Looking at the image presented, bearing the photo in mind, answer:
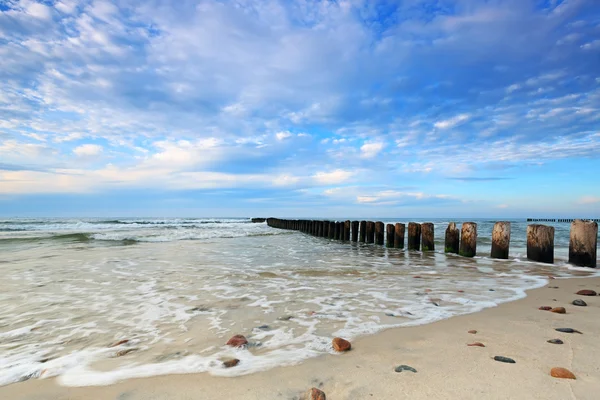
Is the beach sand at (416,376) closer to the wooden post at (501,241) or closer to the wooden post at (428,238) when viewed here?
the wooden post at (501,241)

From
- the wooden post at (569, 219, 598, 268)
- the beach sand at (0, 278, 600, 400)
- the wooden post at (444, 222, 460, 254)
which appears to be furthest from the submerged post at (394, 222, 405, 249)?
the beach sand at (0, 278, 600, 400)

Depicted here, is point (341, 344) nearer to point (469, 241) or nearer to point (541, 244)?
point (541, 244)

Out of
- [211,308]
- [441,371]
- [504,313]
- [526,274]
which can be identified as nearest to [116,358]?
[211,308]

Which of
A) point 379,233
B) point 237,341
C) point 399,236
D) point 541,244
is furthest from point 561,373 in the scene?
point 379,233

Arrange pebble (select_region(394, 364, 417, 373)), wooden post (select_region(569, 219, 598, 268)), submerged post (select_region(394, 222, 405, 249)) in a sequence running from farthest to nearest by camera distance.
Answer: submerged post (select_region(394, 222, 405, 249))
wooden post (select_region(569, 219, 598, 268))
pebble (select_region(394, 364, 417, 373))

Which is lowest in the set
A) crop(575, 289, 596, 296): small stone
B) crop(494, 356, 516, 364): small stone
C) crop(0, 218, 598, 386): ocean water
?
crop(0, 218, 598, 386): ocean water

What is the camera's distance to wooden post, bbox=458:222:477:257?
29.9ft

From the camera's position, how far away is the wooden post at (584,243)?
276 inches

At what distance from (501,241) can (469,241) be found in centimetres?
80

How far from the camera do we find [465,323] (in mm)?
3232

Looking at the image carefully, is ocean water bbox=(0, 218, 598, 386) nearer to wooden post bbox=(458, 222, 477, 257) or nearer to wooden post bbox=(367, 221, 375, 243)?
wooden post bbox=(458, 222, 477, 257)

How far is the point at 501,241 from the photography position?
854 centimetres

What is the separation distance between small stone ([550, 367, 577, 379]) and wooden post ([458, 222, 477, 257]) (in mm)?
7623

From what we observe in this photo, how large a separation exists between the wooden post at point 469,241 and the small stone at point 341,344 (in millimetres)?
7666
